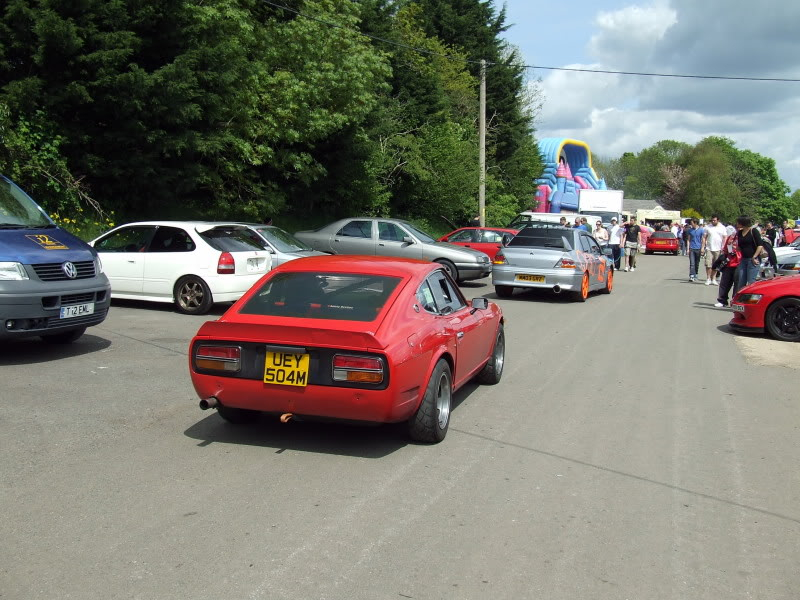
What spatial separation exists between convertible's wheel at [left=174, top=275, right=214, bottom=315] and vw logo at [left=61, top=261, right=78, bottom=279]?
3818mm

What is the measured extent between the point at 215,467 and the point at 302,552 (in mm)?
1504

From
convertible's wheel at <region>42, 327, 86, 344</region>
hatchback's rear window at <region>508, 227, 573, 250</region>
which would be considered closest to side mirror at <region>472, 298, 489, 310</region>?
convertible's wheel at <region>42, 327, 86, 344</region>

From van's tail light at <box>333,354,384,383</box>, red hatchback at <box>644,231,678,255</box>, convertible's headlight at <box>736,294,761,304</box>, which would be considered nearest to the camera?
van's tail light at <box>333,354,384,383</box>

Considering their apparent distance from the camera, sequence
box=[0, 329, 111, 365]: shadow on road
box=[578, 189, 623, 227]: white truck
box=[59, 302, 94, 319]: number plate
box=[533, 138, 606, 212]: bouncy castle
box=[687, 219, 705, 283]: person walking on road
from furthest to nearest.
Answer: box=[533, 138, 606, 212]: bouncy castle → box=[578, 189, 623, 227]: white truck → box=[687, 219, 705, 283]: person walking on road → box=[0, 329, 111, 365]: shadow on road → box=[59, 302, 94, 319]: number plate

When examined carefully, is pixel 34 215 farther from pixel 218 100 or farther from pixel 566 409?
pixel 218 100

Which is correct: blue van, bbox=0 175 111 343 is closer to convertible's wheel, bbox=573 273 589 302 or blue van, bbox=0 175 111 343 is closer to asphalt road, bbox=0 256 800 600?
asphalt road, bbox=0 256 800 600

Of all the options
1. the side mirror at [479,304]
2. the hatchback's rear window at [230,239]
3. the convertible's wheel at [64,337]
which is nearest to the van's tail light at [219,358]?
the side mirror at [479,304]

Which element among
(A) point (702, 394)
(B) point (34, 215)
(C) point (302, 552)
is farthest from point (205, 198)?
(C) point (302, 552)

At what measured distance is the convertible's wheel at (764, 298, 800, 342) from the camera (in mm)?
11844

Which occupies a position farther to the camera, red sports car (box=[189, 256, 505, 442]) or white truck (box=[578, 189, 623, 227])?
white truck (box=[578, 189, 623, 227])

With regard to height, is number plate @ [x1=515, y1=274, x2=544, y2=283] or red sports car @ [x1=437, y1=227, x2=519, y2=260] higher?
red sports car @ [x1=437, y1=227, x2=519, y2=260]

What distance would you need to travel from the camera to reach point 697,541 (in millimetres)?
4238

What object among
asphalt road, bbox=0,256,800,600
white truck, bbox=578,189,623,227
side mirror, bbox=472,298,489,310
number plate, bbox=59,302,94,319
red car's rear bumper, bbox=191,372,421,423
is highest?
white truck, bbox=578,189,623,227

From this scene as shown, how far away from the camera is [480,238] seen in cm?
2309
